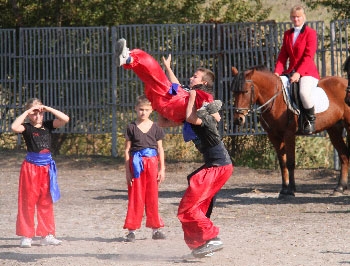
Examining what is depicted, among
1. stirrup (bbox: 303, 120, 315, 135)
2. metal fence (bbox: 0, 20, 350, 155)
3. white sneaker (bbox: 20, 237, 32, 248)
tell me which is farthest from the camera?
metal fence (bbox: 0, 20, 350, 155)

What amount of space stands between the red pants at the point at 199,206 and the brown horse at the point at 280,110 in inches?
199

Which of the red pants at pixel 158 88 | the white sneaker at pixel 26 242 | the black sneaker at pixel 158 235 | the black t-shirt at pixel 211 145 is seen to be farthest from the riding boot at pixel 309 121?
the red pants at pixel 158 88

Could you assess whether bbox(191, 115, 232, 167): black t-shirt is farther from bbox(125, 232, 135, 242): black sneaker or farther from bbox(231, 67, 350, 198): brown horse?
bbox(231, 67, 350, 198): brown horse

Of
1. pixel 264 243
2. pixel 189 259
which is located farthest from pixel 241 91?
pixel 189 259

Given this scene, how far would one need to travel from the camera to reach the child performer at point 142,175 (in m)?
10.7

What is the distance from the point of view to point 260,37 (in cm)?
1923

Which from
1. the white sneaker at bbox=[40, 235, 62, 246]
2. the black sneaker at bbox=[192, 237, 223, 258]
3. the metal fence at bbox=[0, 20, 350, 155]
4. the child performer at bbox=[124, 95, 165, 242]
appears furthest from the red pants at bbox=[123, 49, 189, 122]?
the metal fence at bbox=[0, 20, 350, 155]

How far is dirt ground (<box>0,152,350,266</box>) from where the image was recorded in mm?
9586

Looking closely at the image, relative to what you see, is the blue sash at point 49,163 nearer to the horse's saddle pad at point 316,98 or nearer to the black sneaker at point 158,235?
the black sneaker at point 158,235

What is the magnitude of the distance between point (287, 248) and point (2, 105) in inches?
487

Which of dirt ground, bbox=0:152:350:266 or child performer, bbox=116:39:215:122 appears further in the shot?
dirt ground, bbox=0:152:350:266

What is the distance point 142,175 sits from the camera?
1077 cm

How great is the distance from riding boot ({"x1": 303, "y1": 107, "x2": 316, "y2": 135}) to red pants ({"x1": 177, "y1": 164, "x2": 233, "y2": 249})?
5.58 meters

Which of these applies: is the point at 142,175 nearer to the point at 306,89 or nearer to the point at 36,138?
the point at 36,138
